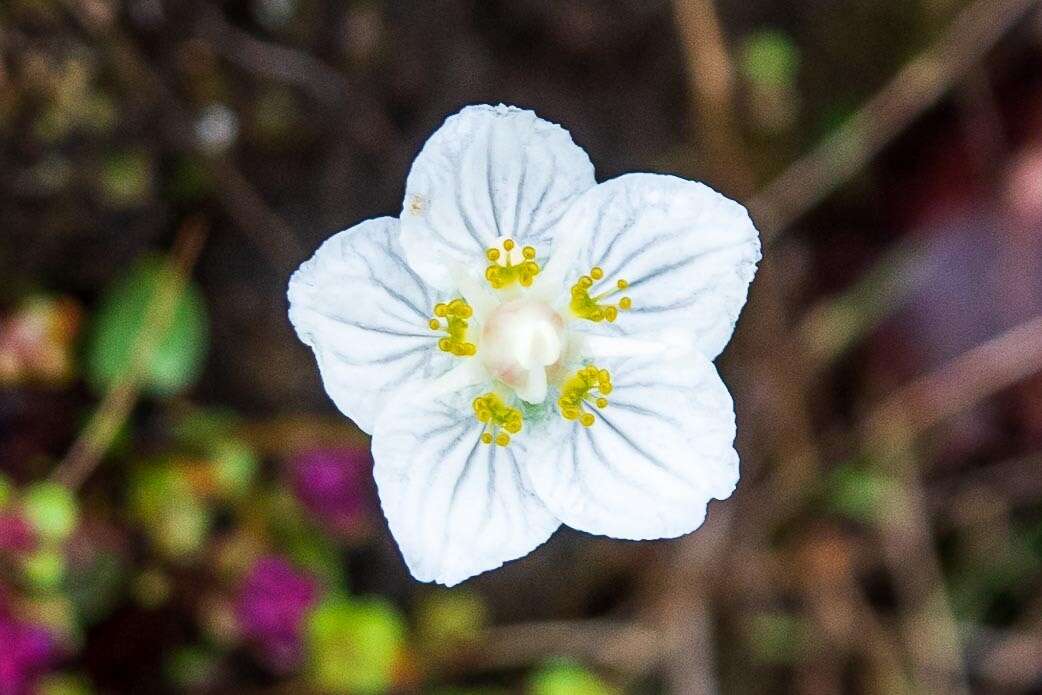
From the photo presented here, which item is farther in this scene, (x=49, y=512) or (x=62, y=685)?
(x=62, y=685)

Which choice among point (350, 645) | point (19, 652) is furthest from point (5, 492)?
point (350, 645)

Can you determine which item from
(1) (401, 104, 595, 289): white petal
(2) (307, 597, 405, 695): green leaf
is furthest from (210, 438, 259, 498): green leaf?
(1) (401, 104, 595, 289): white petal

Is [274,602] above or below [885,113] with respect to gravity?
below

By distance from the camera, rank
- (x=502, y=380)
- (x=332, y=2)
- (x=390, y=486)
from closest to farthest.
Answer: (x=390, y=486)
(x=502, y=380)
(x=332, y=2)

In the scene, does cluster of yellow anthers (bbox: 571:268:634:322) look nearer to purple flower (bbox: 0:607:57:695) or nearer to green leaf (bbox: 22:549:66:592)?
green leaf (bbox: 22:549:66:592)

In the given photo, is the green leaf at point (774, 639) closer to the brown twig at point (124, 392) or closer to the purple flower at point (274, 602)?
the purple flower at point (274, 602)

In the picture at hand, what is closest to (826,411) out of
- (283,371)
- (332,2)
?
(283,371)

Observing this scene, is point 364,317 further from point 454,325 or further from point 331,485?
point 331,485

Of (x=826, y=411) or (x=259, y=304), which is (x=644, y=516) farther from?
(x=826, y=411)
